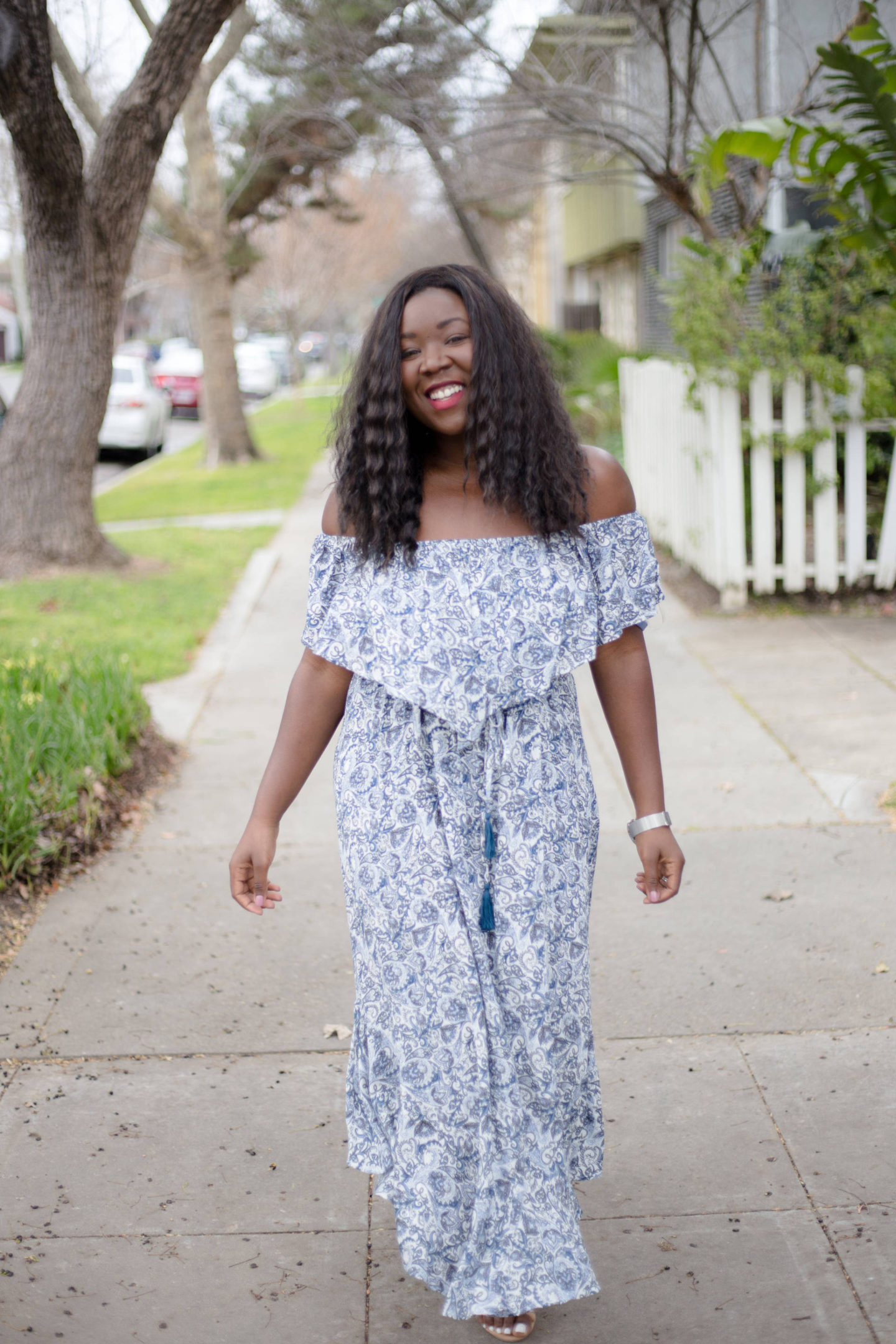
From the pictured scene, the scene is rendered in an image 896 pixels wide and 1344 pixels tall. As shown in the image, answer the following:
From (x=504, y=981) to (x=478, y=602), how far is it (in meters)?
0.64

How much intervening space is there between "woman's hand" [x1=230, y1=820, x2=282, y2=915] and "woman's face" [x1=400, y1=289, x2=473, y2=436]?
811 millimetres

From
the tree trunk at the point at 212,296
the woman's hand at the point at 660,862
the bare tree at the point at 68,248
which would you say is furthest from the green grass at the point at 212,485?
the woman's hand at the point at 660,862

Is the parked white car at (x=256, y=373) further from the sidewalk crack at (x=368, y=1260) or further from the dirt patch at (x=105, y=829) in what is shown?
the sidewalk crack at (x=368, y=1260)

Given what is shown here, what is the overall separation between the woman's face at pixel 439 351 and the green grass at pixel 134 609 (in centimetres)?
405

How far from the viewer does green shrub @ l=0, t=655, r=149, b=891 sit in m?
4.39

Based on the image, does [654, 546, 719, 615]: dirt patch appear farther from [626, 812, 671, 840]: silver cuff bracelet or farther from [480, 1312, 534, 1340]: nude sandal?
[480, 1312, 534, 1340]: nude sandal

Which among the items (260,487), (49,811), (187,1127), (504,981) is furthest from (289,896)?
(260,487)

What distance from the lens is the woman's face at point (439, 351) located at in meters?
2.34

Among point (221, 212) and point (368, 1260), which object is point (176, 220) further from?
point (368, 1260)

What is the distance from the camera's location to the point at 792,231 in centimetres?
818

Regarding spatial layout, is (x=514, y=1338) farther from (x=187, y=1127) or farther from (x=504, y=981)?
(x=187, y=1127)

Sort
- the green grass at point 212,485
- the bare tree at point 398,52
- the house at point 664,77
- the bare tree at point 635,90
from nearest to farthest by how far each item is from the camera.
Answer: the bare tree at point 635,90
the house at point 664,77
the bare tree at point 398,52
the green grass at point 212,485

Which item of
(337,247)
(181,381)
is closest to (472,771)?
(337,247)

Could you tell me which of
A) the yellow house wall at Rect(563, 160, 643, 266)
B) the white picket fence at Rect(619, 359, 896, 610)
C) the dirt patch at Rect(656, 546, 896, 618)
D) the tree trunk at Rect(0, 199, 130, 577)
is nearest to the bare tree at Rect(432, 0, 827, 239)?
the white picket fence at Rect(619, 359, 896, 610)
